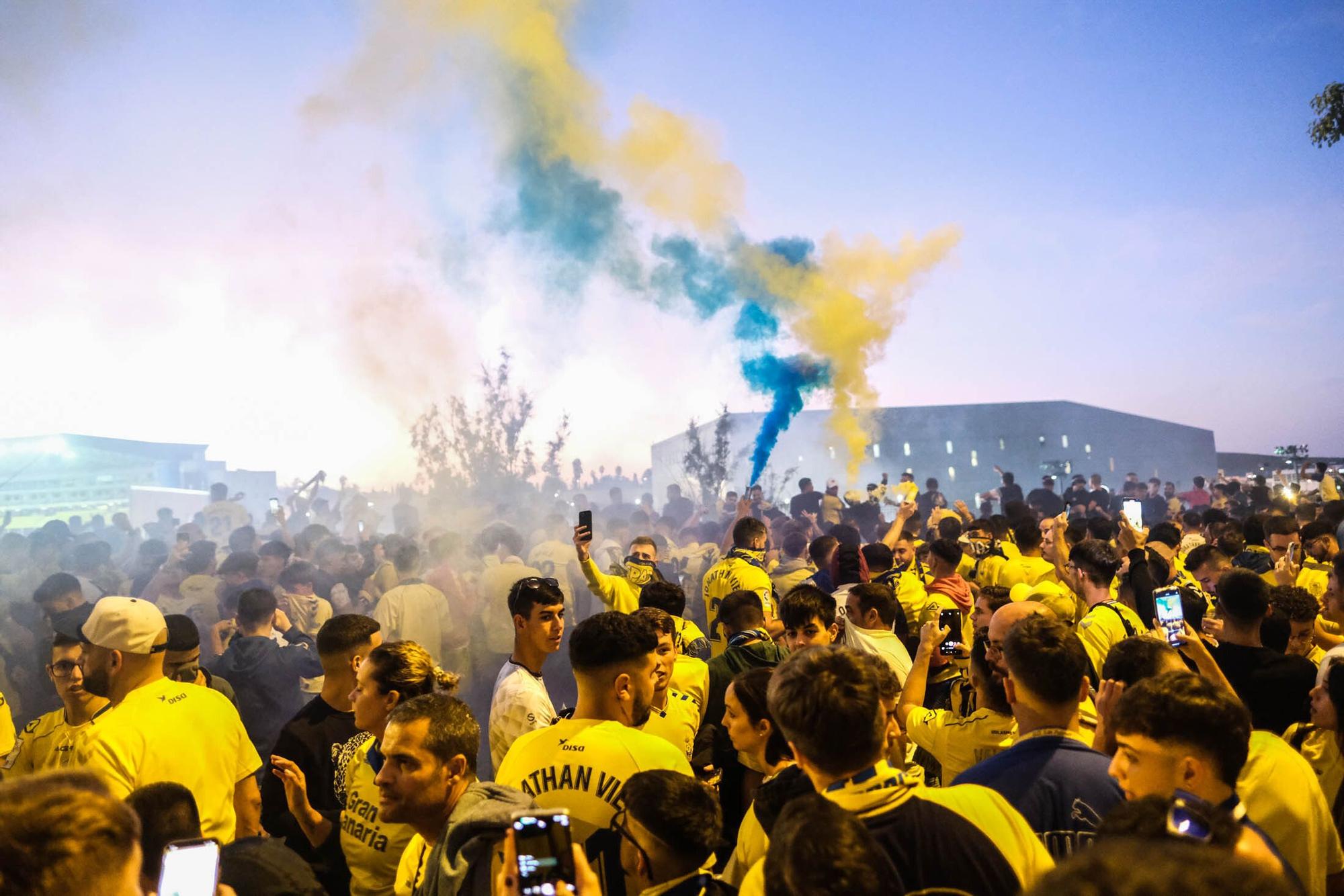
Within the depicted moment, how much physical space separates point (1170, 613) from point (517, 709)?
3.48 metres

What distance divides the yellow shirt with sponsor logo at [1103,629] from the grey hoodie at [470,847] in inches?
154

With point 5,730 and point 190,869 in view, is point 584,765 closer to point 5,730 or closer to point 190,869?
point 190,869

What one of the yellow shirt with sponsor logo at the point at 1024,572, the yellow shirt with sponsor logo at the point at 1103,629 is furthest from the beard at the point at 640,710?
the yellow shirt with sponsor logo at the point at 1024,572

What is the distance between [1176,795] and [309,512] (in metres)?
18.0

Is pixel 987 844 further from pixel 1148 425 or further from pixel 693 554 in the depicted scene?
pixel 1148 425

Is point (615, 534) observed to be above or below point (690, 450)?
below

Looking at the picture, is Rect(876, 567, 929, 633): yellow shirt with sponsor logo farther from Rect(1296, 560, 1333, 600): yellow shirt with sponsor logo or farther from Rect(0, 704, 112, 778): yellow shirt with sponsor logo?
Rect(0, 704, 112, 778): yellow shirt with sponsor logo

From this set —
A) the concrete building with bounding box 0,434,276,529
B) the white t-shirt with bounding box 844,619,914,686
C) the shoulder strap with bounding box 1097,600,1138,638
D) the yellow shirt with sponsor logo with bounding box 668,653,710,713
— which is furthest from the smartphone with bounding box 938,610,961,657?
the concrete building with bounding box 0,434,276,529

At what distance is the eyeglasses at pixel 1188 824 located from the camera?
1.96 metres

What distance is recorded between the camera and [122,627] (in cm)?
424

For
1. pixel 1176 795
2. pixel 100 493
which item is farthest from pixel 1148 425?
pixel 1176 795

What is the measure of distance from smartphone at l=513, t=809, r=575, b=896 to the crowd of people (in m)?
0.02

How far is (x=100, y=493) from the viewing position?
1539 cm

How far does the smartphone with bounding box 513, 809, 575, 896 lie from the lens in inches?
77.9
